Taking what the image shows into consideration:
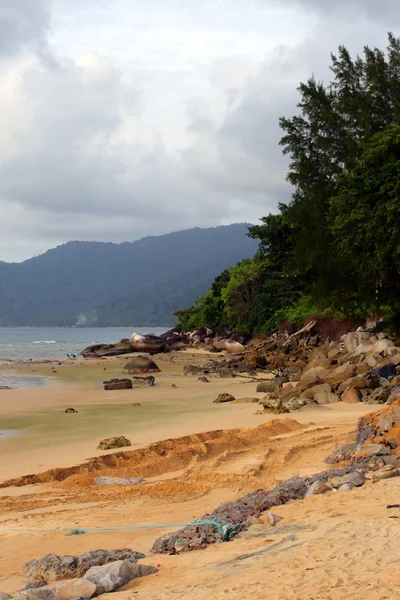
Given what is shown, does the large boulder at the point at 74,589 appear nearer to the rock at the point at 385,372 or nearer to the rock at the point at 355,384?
the rock at the point at 355,384

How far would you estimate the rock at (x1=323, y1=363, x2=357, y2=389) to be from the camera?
16873 millimetres

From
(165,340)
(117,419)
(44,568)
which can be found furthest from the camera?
(165,340)

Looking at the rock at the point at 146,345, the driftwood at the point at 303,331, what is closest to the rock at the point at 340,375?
the driftwood at the point at 303,331

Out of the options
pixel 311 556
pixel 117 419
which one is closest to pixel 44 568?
pixel 311 556

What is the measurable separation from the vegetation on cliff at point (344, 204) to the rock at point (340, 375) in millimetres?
7670

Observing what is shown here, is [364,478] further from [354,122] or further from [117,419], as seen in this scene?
[354,122]

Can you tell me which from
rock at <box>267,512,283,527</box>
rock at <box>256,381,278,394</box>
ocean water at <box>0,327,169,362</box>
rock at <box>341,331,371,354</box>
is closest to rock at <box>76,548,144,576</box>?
rock at <box>267,512,283,527</box>

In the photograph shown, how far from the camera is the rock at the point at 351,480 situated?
257 inches

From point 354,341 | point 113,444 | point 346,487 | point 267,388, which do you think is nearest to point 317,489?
point 346,487

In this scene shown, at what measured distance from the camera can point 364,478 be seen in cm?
670

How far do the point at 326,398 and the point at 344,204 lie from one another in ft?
41.0

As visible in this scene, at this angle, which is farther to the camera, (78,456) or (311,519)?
(78,456)

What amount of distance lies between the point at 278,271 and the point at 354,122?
19.5 metres

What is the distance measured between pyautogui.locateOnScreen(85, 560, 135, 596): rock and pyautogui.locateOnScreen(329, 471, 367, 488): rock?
287 centimetres
